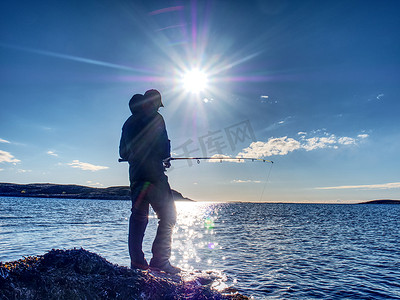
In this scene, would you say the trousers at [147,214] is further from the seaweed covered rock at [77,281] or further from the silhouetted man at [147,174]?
the seaweed covered rock at [77,281]

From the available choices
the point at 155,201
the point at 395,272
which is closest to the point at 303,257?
the point at 395,272

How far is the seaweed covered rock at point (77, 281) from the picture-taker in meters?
3.04

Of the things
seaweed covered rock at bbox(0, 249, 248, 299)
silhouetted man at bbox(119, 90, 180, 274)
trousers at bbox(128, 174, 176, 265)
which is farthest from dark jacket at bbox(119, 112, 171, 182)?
seaweed covered rock at bbox(0, 249, 248, 299)

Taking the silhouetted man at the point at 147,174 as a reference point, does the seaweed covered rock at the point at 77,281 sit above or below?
below

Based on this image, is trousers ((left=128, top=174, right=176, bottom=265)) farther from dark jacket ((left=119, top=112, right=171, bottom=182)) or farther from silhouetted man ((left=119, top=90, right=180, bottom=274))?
dark jacket ((left=119, top=112, right=171, bottom=182))

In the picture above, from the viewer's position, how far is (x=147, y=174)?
4.98 m

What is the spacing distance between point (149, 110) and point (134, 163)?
1.21 meters

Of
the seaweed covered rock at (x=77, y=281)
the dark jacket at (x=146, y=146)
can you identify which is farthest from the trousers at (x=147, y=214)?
the seaweed covered rock at (x=77, y=281)

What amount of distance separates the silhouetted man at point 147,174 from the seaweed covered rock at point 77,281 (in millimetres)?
838

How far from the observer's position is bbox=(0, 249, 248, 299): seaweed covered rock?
3037mm

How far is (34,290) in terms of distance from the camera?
3.05 meters

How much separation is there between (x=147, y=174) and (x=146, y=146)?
0.59m

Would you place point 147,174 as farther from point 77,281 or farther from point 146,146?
point 77,281

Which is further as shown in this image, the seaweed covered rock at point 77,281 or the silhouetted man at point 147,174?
the silhouetted man at point 147,174
